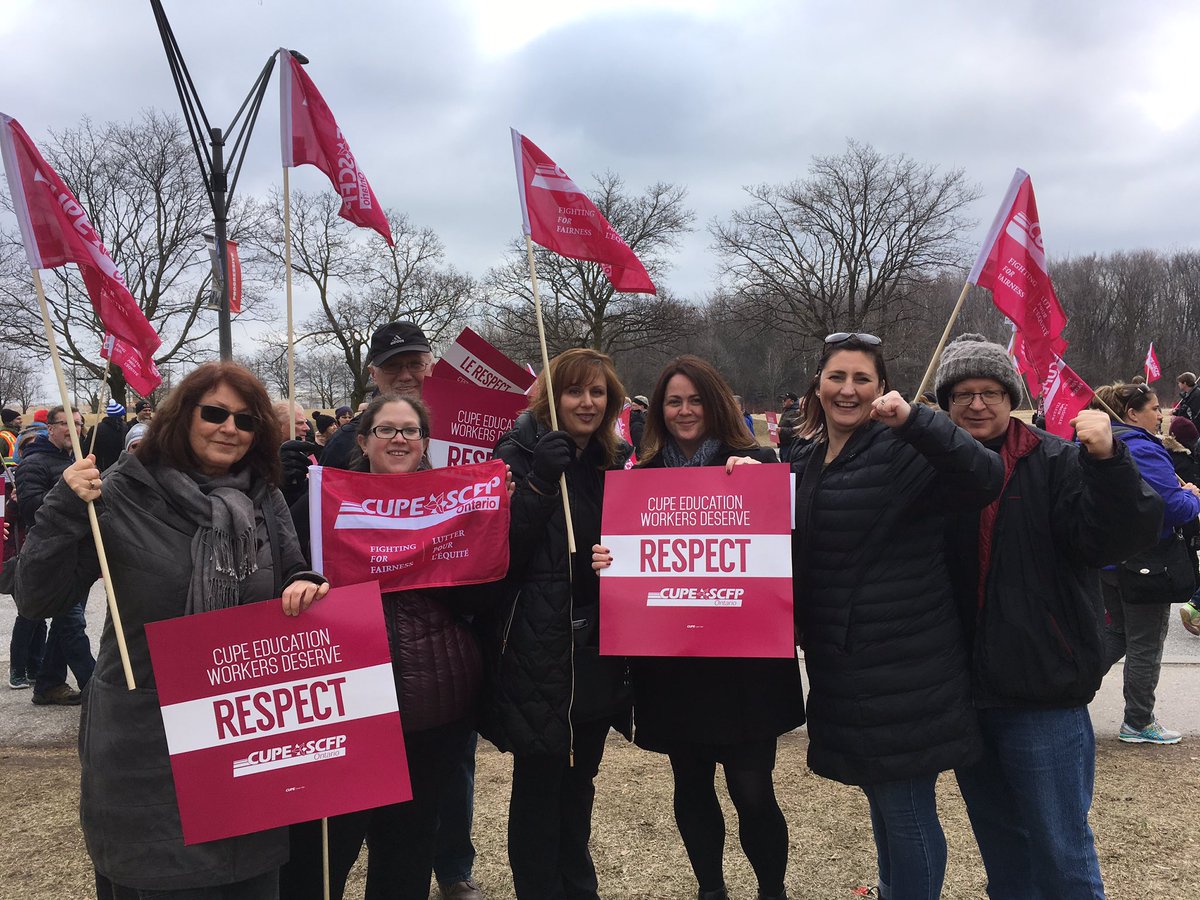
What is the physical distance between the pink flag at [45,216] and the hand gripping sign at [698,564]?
6.64ft

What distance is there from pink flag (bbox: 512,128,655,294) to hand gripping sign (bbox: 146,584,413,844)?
1.80 metres

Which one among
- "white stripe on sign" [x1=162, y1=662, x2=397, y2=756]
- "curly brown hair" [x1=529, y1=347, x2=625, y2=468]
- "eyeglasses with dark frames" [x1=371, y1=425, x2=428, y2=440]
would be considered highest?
"curly brown hair" [x1=529, y1=347, x2=625, y2=468]

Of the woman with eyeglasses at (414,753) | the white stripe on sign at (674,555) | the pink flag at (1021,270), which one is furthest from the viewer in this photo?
the pink flag at (1021,270)

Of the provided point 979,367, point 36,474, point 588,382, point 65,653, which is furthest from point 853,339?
point 36,474

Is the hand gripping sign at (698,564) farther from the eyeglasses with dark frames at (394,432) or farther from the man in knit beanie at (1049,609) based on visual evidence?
the eyeglasses with dark frames at (394,432)

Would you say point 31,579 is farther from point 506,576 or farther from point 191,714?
point 506,576

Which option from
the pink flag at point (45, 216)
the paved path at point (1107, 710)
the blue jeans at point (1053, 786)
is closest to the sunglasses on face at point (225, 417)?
the pink flag at point (45, 216)

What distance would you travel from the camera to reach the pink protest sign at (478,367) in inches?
174

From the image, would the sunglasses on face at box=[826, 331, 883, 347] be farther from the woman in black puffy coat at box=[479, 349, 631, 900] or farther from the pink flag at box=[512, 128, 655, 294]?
the pink flag at box=[512, 128, 655, 294]

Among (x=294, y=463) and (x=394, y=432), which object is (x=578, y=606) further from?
(x=294, y=463)

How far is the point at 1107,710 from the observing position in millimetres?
5754

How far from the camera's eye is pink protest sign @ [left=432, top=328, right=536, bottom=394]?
14.5ft

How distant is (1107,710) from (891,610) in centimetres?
419

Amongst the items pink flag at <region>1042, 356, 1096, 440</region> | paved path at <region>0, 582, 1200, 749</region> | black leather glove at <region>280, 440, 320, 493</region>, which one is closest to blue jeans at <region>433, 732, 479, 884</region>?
black leather glove at <region>280, 440, 320, 493</region>
